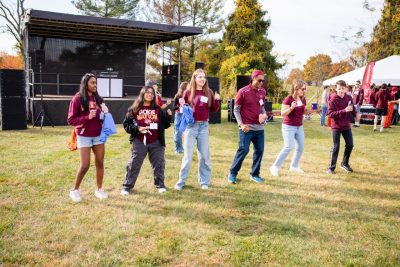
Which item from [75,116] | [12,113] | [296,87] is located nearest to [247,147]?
[296,87]

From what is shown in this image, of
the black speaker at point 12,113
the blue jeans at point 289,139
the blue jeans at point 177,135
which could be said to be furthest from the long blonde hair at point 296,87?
the black speaker at point 12,113

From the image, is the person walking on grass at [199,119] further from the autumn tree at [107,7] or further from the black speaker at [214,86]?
the autumn tree at [107,7]

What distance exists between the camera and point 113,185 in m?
5.66

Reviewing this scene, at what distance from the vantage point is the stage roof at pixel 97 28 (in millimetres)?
13681

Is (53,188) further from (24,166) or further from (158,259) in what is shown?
(158,259)

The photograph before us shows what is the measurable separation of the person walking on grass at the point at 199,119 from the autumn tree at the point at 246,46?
67.4ft

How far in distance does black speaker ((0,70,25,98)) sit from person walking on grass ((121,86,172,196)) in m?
8.40

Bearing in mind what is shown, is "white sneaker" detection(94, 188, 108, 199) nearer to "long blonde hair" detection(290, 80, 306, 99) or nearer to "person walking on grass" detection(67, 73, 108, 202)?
"person walking on grass" detection(67, 73, 108, 202)

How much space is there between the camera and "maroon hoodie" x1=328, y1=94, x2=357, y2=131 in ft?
21.3

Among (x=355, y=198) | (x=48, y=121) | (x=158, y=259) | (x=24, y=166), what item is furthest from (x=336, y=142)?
(x=48, y=121)

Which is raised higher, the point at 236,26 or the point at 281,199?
the point at 236,26

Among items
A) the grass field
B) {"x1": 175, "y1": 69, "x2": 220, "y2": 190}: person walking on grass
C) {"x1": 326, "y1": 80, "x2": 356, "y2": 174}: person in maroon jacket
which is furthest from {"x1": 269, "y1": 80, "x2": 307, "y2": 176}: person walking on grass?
{"x1": 175, "y1": 69, "x2": 220, "y2": 190}: person walking on grass

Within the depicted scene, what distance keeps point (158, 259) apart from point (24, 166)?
460 cm

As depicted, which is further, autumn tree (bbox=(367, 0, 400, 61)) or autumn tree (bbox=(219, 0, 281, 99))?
autumn tree (bbox=(367, 0, 400, 61))
